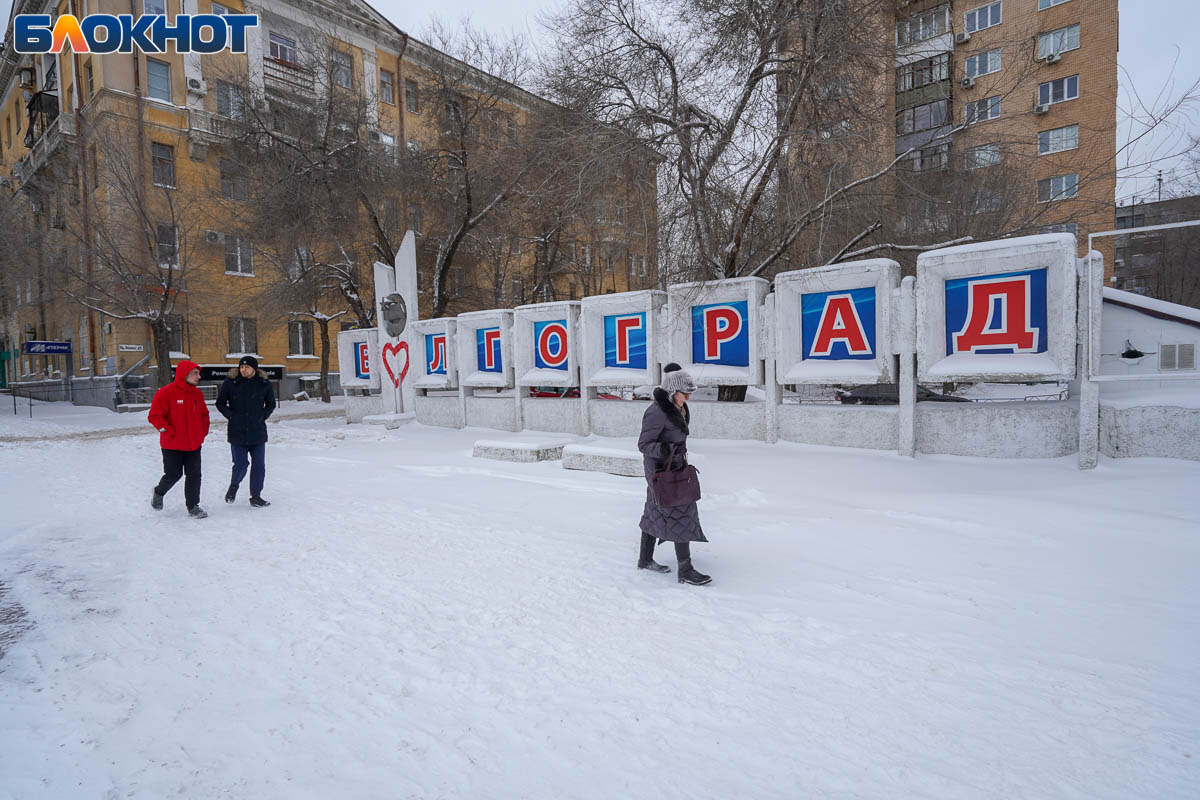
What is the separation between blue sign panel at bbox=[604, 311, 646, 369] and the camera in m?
10.8

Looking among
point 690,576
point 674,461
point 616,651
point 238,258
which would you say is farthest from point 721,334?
point 238,258

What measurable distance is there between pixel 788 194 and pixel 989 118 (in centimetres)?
407

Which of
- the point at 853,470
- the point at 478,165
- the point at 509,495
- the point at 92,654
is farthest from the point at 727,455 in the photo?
the point at 478,165

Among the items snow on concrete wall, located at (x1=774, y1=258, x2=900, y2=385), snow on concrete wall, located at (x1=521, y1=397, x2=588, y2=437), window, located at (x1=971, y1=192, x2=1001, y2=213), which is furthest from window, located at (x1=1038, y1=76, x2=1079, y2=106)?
snow on concrete wall, located at (x1=521, y1=397, x2=588, y2=437)

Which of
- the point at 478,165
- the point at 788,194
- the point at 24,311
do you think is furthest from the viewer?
the point at 24,311

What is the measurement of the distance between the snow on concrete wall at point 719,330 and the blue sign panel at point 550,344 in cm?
250

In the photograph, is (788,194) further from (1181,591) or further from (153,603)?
(153,603)

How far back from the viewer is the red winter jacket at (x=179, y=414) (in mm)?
6820

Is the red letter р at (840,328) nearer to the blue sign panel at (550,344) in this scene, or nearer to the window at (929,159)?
the window at (929,159)

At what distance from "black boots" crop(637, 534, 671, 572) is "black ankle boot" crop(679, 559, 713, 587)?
25 centimetres

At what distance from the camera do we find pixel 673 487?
461cm

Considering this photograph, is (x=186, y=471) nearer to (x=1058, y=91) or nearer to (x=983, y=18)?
(x=983, y=18)

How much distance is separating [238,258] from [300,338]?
15.6ft

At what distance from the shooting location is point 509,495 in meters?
7.68
